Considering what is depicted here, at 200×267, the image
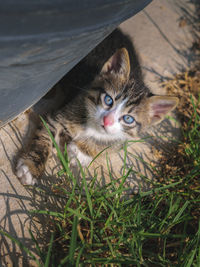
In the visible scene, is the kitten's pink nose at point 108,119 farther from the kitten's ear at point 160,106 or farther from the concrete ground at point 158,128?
the concrete ground at point 158,128

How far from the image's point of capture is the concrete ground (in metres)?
1.61

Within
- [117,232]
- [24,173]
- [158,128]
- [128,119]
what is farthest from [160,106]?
[24,173]

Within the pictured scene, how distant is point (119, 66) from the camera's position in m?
1.81

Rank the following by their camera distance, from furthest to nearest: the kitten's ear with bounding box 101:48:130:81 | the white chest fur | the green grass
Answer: the white chest fur < the kitten's ear with bounding box 101:48:130:81 < the green grass

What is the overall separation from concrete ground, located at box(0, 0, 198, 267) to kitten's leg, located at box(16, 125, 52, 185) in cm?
5

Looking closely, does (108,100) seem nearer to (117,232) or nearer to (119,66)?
(119,66)

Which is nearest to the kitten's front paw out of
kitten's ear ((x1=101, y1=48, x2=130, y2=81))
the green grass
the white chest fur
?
the green grass

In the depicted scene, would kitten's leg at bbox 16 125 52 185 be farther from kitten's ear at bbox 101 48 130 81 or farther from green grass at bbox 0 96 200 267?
kitten's ear at bbox 101 48 130 81

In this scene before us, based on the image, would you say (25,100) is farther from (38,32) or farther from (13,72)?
(38,32)

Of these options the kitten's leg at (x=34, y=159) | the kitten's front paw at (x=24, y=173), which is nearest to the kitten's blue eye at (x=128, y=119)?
the kitten's leg at (x=34, y=159)

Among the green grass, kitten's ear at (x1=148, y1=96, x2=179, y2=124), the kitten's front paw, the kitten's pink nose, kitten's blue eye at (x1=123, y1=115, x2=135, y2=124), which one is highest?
the kitten's front paw

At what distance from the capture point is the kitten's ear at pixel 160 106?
1749 millimetres

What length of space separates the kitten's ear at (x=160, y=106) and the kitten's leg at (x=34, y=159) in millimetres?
682

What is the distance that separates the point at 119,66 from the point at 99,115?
322 mm
